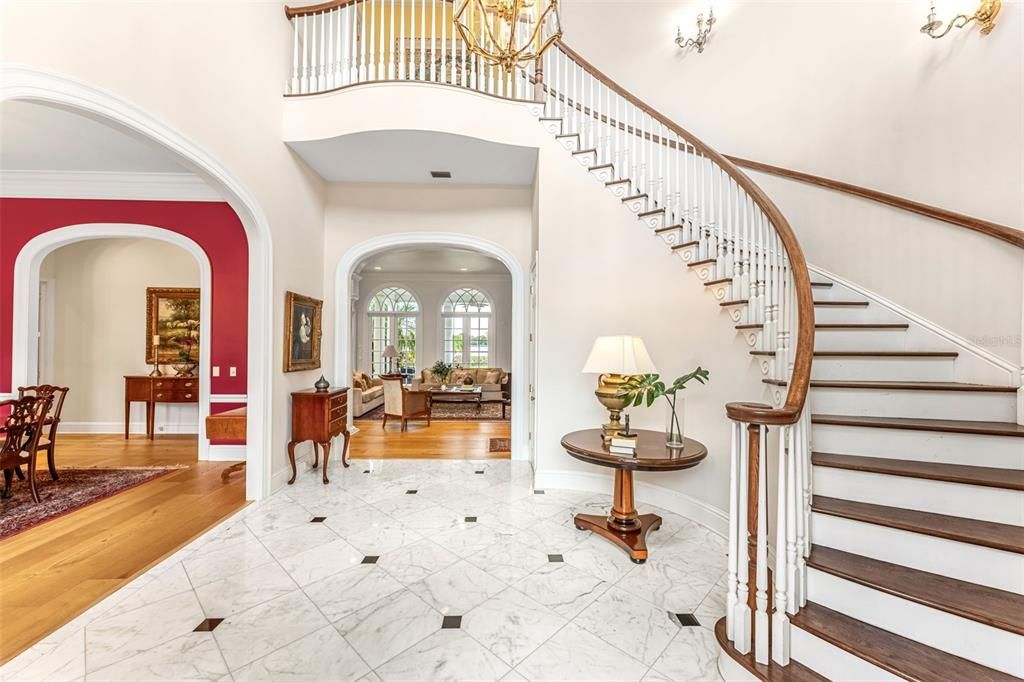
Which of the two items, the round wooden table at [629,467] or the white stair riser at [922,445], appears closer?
the white stair riser at [922,445]

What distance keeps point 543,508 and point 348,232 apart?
3840 mm

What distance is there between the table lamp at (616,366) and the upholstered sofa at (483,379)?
19.5 ft

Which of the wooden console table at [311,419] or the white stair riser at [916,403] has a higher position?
the white stair riser at [916,403]

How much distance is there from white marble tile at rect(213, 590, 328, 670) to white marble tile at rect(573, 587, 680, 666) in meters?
1.32

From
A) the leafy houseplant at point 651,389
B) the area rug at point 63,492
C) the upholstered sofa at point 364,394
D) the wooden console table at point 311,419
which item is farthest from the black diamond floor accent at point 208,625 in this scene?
the upholstered sofa at point 364,394

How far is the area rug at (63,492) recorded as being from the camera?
121 inches

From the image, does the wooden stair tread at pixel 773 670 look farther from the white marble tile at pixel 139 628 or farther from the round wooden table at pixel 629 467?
the white marble tile at pixel 139 628

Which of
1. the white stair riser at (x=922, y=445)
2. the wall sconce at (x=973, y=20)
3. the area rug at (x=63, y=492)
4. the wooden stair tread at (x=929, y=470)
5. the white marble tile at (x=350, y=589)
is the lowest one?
the white marble tile at (x=350, y=589)

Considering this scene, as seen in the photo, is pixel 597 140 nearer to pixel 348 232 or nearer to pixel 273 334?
pixel 348 232

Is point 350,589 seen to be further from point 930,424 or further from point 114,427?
point 114,427

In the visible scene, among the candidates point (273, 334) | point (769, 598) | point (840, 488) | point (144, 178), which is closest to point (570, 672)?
point (769, 598)

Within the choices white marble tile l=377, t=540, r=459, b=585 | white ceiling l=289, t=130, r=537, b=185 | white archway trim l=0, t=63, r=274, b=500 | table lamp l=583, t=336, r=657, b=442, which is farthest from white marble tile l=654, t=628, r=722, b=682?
white ceiling l=289, t=130, r=537, b=185

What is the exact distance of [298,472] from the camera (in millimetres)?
4246

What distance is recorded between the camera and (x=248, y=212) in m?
3.41
